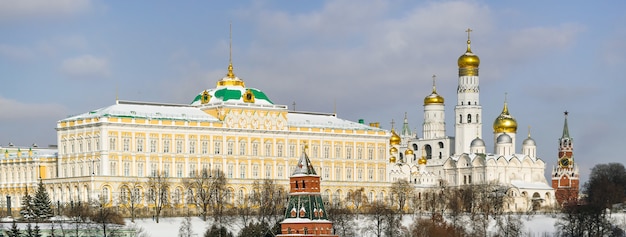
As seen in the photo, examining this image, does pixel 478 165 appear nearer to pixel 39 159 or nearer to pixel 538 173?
pixel 538 173

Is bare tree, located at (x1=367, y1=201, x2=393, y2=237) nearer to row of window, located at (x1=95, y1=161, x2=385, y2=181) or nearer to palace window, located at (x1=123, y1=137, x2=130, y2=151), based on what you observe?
row of window, located at (x1=95, y1=161, x2=385, y2=181)

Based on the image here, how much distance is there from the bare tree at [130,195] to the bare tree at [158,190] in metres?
1.04

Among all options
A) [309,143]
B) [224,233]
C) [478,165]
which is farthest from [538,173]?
[224,233]

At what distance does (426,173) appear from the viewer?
183 metres

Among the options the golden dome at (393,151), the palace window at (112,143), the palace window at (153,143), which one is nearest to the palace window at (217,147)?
the palace window at (153,143)

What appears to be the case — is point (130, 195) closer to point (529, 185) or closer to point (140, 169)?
point (140, 169)

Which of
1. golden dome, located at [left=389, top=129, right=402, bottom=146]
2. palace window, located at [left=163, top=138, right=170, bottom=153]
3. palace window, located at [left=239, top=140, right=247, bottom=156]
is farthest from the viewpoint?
golden dome, located at [left=389, top=129, right=402, bottom=146]

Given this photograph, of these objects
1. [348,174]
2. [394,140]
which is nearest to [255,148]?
A: [348,174]

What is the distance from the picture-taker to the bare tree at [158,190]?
465 ft

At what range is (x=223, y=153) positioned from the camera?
153500 millimetres

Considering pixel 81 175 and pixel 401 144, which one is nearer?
pixel 81 175

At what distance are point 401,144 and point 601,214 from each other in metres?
58.2

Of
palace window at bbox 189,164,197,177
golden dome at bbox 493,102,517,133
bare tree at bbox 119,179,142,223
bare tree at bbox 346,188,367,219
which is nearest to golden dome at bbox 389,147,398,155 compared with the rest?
golden dome at bbox 493,102,517,133

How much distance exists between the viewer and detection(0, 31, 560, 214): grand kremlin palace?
146 metres
